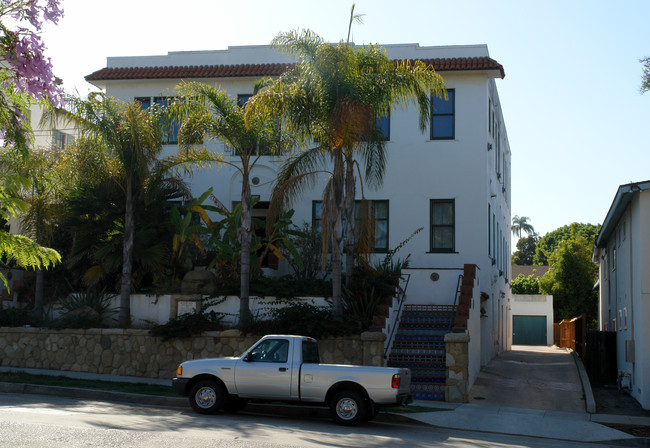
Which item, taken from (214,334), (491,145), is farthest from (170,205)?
(491,145)

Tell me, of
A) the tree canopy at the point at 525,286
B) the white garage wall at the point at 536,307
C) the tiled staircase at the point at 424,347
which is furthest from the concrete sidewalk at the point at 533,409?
the tree canopy at the point at 525,286

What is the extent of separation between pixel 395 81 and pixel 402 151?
5777 millimetres

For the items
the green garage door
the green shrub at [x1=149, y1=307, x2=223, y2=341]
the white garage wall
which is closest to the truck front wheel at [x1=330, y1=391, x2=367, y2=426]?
the green shrub at [x1=149, y1=307, x2=223, y2=341]

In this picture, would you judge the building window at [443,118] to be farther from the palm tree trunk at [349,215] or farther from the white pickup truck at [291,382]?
the white pickup truck at [291,382]

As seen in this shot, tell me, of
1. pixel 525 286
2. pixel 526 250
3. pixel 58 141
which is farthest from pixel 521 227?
pixel 58 141

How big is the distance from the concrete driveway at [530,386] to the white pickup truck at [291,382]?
4871mm

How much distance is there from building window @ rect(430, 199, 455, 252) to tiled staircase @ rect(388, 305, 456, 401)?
297cm

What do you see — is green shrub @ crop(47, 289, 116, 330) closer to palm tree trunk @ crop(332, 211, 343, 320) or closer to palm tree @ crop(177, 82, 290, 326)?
palm tree @ crop(177, 82, 290, 326)

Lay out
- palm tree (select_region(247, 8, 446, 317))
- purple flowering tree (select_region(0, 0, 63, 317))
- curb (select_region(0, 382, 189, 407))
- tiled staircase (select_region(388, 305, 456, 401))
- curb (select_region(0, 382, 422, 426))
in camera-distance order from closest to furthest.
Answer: purple flowering tree (select_region(0, 0, 63, 317)) < curb (select_region(0, 382, 422, 426)) < curb (select_region(0, 382, 189, 407)) < tiled staircase (select_region(388, 305, 456, 401)) < palm tree (select_region(247, 8, 446, 317))

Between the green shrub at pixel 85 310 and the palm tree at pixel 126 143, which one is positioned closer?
the palm tree at pixel 126 143

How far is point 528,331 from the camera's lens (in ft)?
150

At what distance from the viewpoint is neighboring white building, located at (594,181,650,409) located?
16.1m

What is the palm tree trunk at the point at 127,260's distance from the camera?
64.2 ft

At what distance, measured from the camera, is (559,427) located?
13.4m
